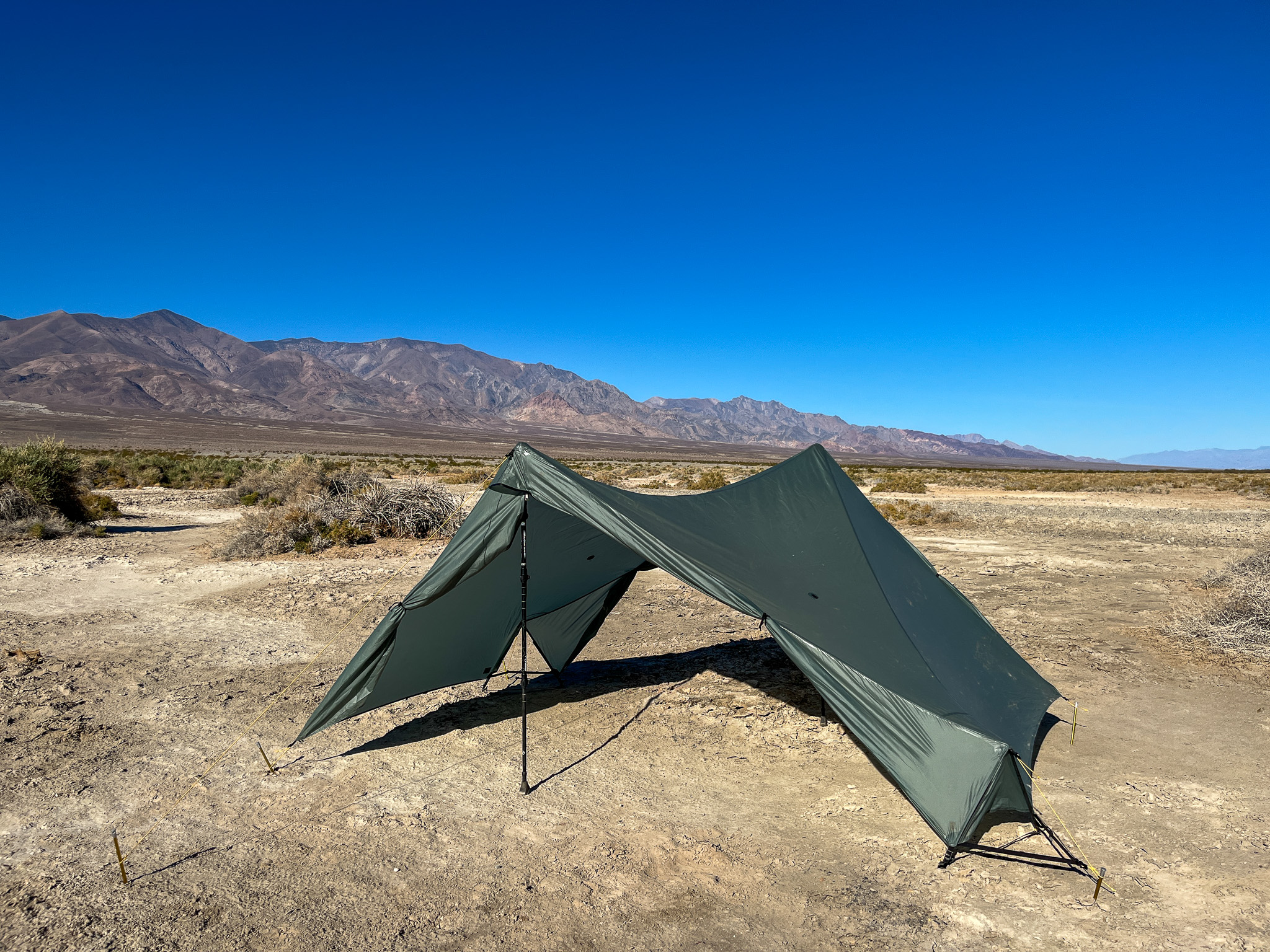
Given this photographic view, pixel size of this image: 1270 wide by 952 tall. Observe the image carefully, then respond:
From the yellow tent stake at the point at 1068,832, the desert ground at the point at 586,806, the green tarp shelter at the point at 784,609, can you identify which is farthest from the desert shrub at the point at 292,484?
the yellow tent stake at the point at 1068,832

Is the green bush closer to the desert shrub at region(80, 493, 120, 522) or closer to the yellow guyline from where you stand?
the desert shrub at region(80, 493, 120, 522)

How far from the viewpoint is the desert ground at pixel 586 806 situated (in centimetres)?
362

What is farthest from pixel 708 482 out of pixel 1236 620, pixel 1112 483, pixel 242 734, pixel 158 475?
pixel 242 734

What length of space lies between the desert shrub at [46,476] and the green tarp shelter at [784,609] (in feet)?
44.2

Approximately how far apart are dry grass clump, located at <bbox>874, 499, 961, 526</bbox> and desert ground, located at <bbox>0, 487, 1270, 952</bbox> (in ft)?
35.5

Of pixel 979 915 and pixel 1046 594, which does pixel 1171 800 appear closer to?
pixel 979 915

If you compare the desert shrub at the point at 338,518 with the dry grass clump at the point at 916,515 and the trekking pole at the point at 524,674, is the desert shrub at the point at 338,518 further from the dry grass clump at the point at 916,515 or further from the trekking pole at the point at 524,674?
the dry grass clump at the point at 916,515

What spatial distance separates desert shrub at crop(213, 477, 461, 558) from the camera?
527 inches

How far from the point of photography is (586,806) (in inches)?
189

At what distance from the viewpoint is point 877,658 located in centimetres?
480

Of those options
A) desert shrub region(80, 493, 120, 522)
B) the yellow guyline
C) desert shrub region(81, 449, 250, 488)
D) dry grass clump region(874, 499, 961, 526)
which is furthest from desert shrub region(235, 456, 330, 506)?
dry grass clump region(874, 499, 961, 526)

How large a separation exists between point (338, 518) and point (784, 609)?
12433 mm

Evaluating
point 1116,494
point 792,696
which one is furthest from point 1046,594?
point 1116,494

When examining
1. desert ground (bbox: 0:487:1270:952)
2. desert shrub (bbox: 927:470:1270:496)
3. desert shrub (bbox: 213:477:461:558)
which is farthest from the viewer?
desert shrub (bbox: 927:470:1270:496)
